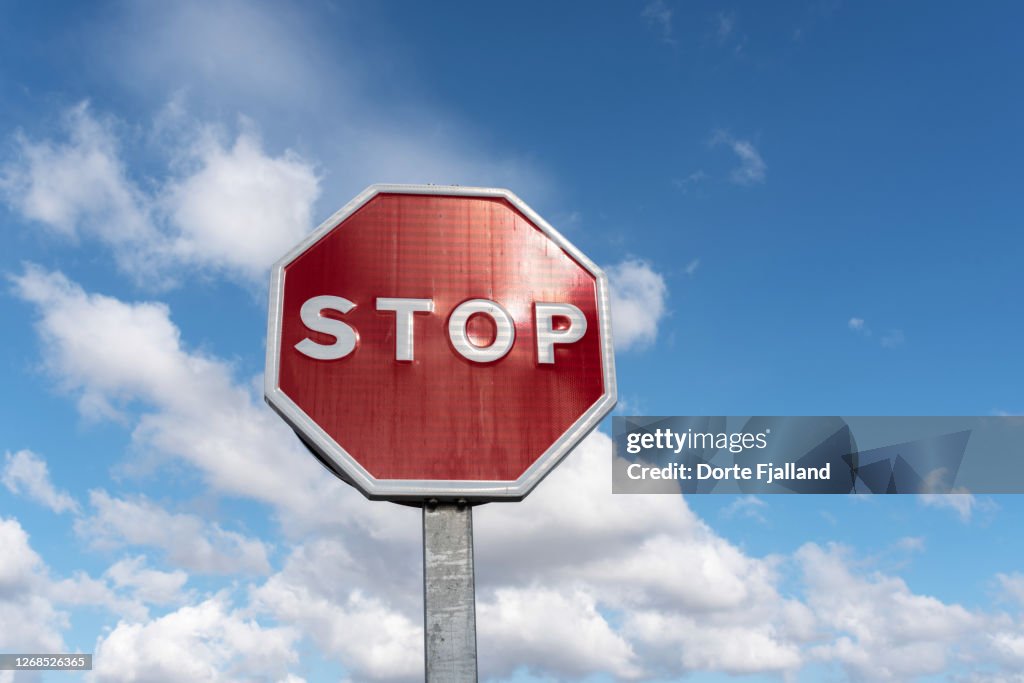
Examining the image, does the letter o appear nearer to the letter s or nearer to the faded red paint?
the faded red paint

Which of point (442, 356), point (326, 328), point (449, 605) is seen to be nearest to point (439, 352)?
point (442, 356)

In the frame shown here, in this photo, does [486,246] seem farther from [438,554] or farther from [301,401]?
[438,554]

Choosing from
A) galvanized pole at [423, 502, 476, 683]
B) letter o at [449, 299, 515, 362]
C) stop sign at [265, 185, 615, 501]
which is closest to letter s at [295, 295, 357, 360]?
stop sign at [265, 185, 615, 501]

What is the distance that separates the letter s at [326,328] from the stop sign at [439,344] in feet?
0.05

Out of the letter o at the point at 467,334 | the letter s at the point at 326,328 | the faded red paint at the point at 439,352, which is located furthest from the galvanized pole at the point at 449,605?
the letter s at the point at 326,328

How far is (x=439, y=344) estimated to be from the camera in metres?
11.1

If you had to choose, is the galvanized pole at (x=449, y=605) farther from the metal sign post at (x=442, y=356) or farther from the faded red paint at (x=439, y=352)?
the faded red paint at (x=439, y=352)

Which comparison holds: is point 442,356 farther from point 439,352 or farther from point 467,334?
point 467,334

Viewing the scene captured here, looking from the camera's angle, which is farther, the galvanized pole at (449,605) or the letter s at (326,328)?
the letter s at (326,328)

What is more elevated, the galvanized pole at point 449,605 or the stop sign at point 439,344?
the stop sign at point 439,344

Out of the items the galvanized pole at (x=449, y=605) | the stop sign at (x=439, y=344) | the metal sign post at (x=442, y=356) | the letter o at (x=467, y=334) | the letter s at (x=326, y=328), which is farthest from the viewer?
the letter o at (x=467, y=334)

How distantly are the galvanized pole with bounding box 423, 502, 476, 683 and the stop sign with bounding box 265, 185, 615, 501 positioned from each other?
0.56 metres

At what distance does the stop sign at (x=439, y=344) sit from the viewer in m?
10.4

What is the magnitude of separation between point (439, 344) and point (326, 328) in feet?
4.42
